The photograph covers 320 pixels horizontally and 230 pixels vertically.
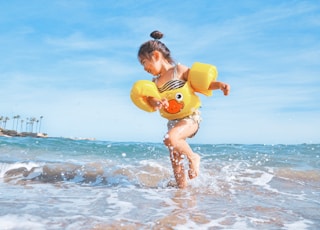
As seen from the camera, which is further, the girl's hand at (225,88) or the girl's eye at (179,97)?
the girl's eye at (179,97)

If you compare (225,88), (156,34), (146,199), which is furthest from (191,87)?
(146,199)

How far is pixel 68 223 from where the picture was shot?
2803 mm

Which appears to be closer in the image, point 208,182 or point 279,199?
point 279,199

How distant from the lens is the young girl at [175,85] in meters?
4.78

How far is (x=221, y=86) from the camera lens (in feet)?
15.3

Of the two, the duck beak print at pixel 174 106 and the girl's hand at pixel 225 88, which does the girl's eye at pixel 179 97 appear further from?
the girl's hand at pixel 225 88

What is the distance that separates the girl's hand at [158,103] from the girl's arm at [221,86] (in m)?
0.61

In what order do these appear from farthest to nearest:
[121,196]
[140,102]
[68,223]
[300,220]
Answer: [140,102] → [121,196] → [300,220] → [68,223]

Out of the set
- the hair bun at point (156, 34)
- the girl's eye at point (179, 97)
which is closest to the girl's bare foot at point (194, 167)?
the girl's eye at point (179, 97)

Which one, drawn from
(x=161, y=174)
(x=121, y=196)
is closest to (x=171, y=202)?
(x=121, y=196)

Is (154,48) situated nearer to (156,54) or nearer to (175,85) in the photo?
(156,54)

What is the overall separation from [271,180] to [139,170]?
2.13 metres

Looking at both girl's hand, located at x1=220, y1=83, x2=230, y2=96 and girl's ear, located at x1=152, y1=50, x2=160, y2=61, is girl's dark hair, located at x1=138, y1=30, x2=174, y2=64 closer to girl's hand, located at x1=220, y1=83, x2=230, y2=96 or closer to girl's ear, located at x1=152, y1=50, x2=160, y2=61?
girl's ear, located at x1=152, y1=50, x2=160, y2=61

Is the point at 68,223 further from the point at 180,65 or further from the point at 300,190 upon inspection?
the point at 300,190
